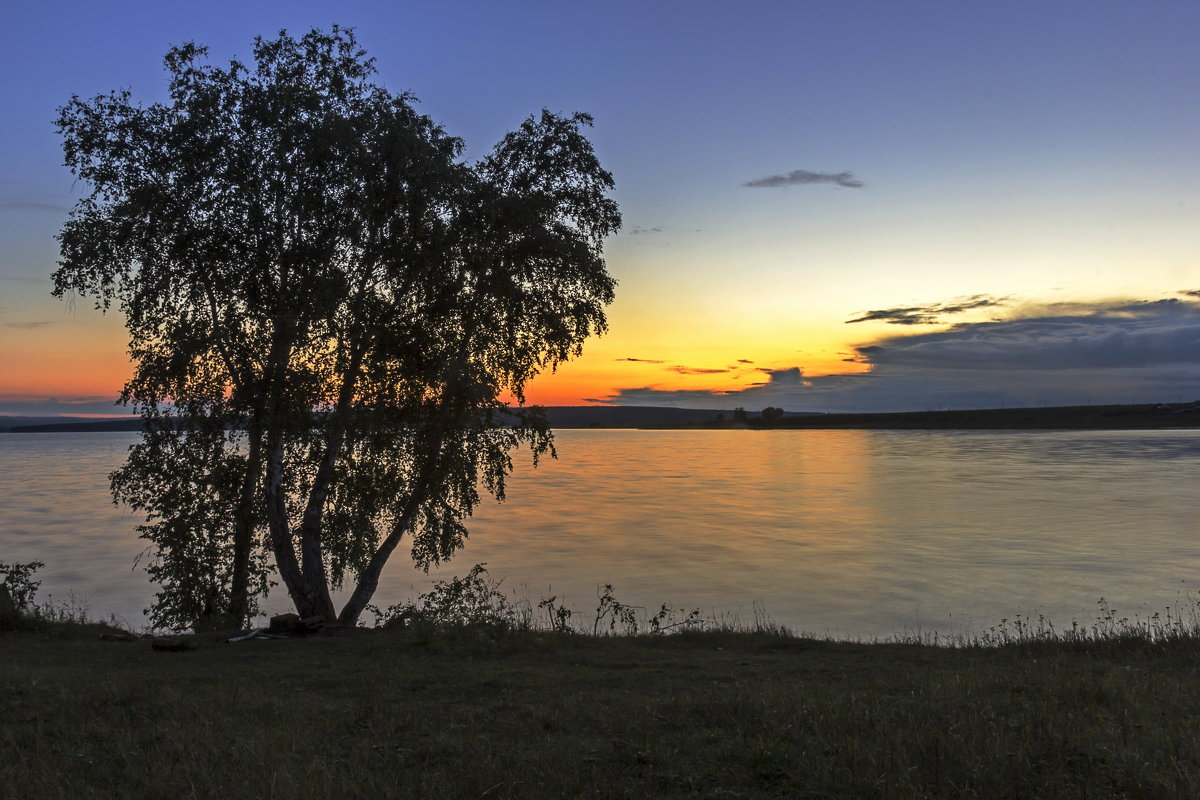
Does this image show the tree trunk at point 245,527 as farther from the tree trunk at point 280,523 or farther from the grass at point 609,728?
the grass at point 609,728

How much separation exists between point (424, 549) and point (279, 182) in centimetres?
1069

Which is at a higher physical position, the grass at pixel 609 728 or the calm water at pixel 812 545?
the grass at pixel 609 728

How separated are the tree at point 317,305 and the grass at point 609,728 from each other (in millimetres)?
6454

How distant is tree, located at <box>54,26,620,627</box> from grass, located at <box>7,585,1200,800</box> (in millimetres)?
6454

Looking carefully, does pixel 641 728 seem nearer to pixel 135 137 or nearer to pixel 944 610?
pixel 135 137

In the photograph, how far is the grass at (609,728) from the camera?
760cm

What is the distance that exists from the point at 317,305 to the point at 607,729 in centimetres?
1445

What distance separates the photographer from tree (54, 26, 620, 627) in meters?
20.3

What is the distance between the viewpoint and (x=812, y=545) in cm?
4525

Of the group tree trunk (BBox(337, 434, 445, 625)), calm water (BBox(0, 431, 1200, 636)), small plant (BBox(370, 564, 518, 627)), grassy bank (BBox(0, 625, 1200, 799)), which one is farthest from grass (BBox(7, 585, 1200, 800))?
calm water (BBox(0, 431, 1200, 636))

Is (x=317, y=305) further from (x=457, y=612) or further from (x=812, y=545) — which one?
(x=812, y=545)

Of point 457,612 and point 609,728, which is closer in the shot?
point 609,728

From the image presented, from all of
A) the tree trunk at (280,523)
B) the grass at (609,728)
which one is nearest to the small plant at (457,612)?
the tree trunk at (280,523)

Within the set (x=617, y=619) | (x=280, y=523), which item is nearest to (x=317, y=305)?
(x=280, y=523)
